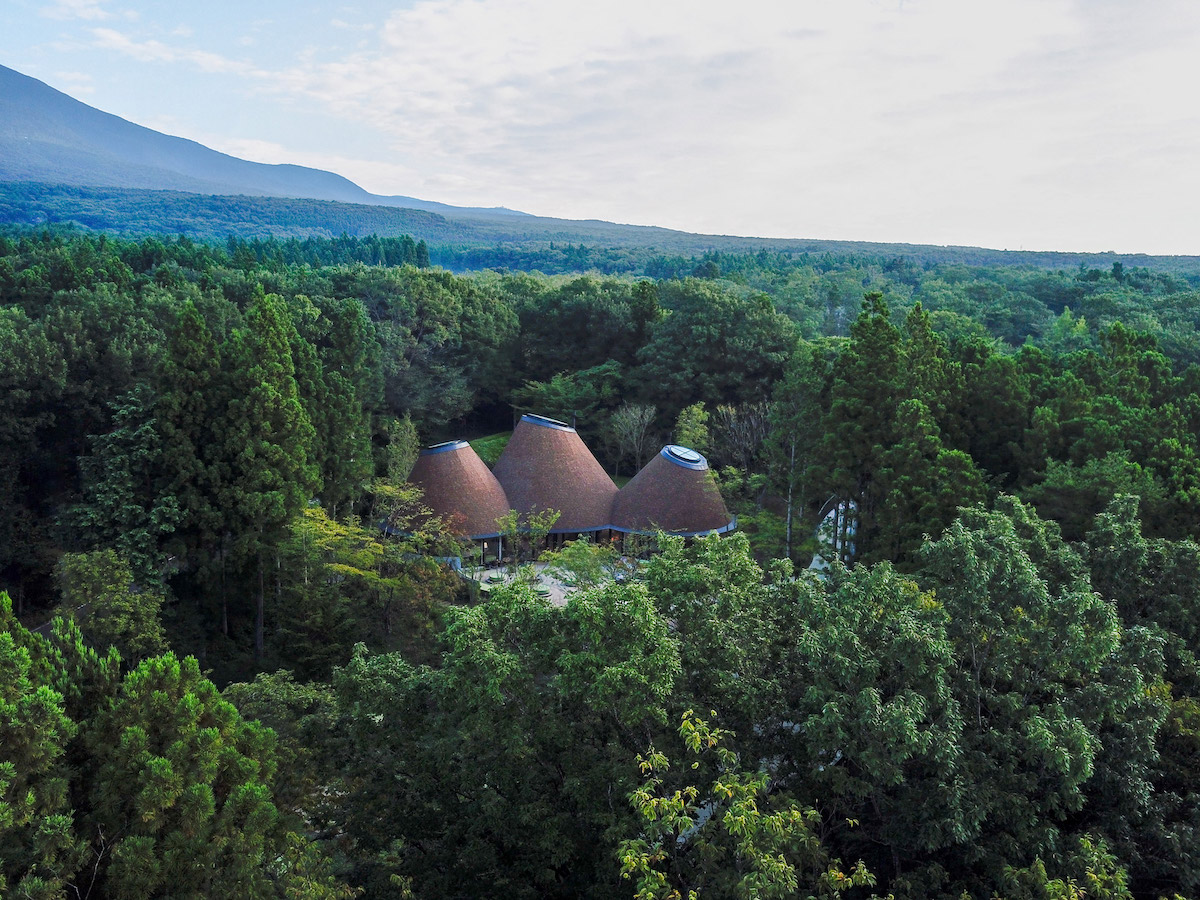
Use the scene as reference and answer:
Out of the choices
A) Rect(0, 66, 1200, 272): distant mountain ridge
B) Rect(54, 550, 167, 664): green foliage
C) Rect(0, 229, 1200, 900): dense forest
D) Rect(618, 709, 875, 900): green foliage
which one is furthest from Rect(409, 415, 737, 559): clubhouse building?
Rect(0, 66, 1200, 272): distant mountain ridge

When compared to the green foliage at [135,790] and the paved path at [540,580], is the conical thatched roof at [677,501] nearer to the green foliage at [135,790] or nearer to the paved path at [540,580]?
Result: the paved path at [540,580]

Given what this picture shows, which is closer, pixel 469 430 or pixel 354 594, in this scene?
pixel 354 594

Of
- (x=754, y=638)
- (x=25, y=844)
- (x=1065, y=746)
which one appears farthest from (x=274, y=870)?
(x=1065, y=746)

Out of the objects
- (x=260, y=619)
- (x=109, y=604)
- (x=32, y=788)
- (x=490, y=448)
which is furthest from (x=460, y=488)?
(x=32, y=788)

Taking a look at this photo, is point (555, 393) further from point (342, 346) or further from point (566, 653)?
point (566, 653)

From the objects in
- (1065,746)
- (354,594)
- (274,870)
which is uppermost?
(1065,746)

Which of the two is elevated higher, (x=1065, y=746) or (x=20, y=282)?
(x=20, y=282)
